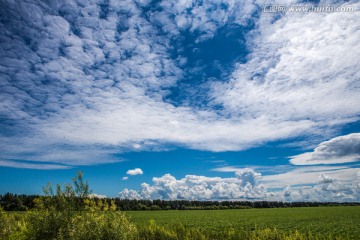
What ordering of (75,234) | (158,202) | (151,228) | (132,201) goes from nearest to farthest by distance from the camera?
(75,234), (151,228), (132,201), (158,202)

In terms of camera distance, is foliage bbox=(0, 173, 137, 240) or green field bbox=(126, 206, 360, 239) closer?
foliage bbox=(0, 173, 137, 240)

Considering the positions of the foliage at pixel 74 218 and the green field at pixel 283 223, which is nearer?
the foliage at pixel 74 218

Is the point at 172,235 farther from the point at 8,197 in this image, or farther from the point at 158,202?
the point at 158,202

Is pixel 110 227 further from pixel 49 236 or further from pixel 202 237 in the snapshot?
pixel 202 237

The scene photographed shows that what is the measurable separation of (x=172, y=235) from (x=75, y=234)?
14.2 meters

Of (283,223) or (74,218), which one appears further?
(283,223)

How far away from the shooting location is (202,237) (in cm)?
2220

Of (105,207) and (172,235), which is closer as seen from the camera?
(105,207)

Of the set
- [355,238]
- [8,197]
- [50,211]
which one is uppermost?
[8,197]

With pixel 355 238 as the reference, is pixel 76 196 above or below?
above

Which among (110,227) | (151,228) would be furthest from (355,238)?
(110,227)

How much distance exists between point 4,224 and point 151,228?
1418 cm

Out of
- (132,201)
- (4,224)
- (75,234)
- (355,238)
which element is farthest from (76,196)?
(132,201)

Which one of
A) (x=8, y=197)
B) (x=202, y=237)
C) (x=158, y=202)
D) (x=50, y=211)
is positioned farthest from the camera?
(x=158, y=202)
